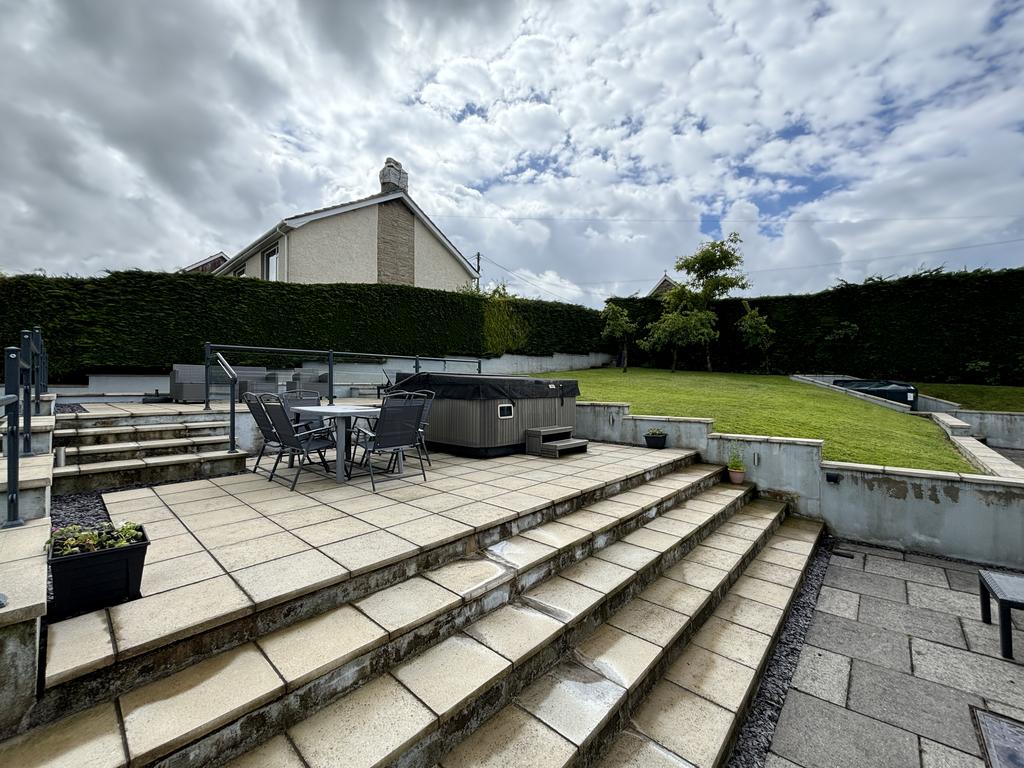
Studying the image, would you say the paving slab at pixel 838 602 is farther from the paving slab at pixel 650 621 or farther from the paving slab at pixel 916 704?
the paving slab at pixel 650 621

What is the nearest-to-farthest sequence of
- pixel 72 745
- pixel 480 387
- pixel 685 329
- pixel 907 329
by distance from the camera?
pixel 72 745 → pixel 480 387 → pixel 907 329 → pixel 685 329

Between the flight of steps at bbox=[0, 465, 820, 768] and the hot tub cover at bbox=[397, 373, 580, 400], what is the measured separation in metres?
2.54

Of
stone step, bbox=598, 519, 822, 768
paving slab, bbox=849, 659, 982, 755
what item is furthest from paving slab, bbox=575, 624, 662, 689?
paving slab, bbox=849, 659, 982, 755

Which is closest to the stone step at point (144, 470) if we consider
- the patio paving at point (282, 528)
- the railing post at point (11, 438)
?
the patio paving at point (282, 528)

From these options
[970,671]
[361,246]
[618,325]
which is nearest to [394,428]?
[970,671]

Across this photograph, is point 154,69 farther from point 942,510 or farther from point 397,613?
point 942,510

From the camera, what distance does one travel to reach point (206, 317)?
10.3 m

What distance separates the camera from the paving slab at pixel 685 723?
6.05 feet

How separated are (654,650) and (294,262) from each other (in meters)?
15.2

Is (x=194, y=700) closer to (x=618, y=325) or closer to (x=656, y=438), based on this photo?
(x=656, y=438)

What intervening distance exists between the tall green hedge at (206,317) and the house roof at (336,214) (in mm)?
3481

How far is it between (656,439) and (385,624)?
5.26 meters

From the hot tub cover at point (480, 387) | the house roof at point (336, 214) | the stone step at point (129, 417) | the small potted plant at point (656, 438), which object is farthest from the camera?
the house roof at point (336, 214)

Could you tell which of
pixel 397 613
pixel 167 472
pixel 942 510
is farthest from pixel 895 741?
pixel 167 472
